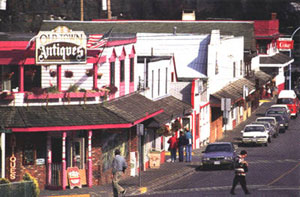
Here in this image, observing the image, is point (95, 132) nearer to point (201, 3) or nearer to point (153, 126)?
point (153, 126)

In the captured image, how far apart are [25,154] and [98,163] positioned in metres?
3.53

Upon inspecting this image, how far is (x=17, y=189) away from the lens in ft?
99.2

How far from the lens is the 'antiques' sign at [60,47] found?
37.6m

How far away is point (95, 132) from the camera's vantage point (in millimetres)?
39438

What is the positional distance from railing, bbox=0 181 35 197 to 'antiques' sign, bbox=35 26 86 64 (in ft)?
26.1

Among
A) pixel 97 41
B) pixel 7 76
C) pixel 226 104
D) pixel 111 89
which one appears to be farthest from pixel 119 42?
pixel 226 104

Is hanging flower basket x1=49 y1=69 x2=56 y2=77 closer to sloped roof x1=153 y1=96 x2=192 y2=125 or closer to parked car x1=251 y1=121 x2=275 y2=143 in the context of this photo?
sloped roof x1=153 y1=96 x2=192 y2=125

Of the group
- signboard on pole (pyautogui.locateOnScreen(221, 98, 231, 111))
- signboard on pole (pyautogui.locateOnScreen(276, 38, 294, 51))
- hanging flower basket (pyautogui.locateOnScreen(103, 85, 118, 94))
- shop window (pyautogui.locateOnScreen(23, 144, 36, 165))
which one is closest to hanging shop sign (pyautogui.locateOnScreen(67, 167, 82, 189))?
shop window (pyautogui.locateOnScreen(23, 144, 36, 165))

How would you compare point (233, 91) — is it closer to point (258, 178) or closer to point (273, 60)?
point (273, 60)

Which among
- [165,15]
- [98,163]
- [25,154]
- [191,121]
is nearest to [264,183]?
[98,163]

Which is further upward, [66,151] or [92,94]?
[92,94]

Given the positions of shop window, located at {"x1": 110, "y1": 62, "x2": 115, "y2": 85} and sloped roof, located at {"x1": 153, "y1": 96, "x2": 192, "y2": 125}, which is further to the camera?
sloped roof, located at {"x1": 153, "y1": 96, "x2": 192, "y2": 125}

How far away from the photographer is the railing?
97.1 feet

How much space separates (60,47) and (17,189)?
9763 mm
